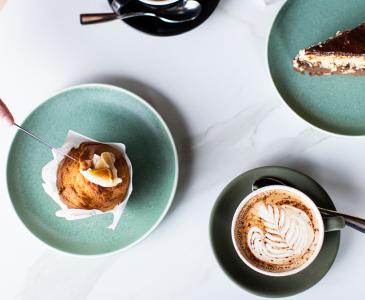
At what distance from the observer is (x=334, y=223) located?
134 cm

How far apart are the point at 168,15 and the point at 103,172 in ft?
1.44

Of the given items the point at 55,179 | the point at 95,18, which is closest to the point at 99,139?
the point at 55,179

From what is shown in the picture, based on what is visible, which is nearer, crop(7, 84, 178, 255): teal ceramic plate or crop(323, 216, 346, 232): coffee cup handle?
crop(323, 216, 346, 232): coffee cup handle

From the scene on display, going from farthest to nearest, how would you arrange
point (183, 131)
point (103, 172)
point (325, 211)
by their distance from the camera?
point (183, 131) < point (325, 211) < point (103, 172)

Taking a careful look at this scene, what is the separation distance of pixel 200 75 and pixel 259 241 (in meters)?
0.46

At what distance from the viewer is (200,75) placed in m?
1.49

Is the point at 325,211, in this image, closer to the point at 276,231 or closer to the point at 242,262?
the point at 276,231

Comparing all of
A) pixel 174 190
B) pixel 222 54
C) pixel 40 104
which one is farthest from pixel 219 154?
pixel 40 104

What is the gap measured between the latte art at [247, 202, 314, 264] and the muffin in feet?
1.15

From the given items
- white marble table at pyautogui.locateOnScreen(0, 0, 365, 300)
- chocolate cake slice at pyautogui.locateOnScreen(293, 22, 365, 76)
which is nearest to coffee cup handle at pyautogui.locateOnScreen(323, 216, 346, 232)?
white marble table at pyautogui.locateOnScreen(0, 0, 365, 300)

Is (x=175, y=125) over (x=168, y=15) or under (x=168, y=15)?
under

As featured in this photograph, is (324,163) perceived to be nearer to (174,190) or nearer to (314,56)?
(314,56)

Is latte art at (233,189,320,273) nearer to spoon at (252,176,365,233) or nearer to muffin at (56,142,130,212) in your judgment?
spoon at (252,176,365,233)

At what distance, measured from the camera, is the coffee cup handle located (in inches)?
52.4
